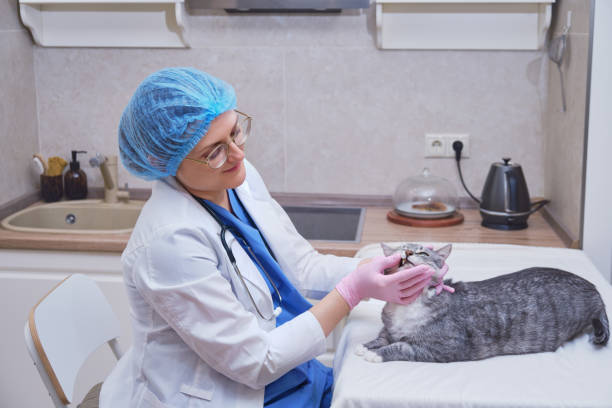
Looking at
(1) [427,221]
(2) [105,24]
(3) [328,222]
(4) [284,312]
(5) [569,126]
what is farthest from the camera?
(2) [105,24]

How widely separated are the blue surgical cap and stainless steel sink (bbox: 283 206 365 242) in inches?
37.8

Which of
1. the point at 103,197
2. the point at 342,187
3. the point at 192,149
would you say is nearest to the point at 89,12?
the point at 103,197

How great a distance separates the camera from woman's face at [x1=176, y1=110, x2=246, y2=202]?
48.5 inches

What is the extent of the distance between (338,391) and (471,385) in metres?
0.23

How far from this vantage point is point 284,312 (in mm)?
1398

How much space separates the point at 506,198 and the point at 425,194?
0.98 ft

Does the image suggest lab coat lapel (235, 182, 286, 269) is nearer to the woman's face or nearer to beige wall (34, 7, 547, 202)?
the woman's face

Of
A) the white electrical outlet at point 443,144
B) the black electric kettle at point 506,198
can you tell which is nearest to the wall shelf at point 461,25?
the white electrical outlet at point 443,144

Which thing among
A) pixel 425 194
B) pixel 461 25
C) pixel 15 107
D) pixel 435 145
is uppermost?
pixel 461 25

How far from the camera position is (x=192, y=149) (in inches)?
48.1

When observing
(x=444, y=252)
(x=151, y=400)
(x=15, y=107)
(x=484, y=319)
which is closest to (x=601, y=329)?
(x=484, y=319)

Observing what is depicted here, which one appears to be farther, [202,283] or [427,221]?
[427,221]

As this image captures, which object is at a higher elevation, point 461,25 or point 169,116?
point 461,25

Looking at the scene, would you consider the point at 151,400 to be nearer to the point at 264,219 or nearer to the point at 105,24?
the point at 264,219
